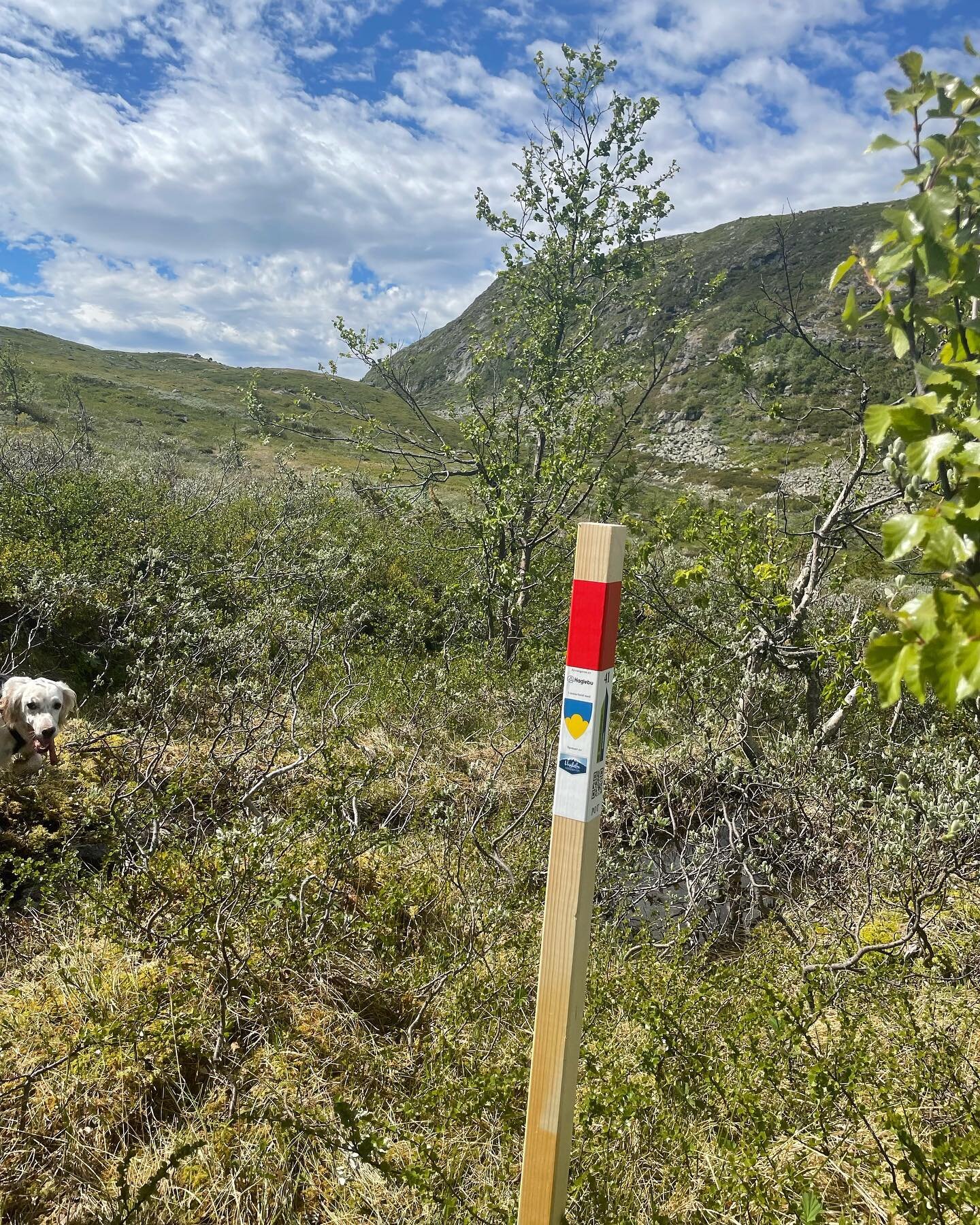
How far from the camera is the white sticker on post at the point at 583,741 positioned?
6.32 feet

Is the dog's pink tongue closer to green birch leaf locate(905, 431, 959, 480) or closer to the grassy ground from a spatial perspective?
the grassy ground

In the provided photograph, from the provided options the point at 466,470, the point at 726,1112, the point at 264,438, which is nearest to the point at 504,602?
the point at 466,470

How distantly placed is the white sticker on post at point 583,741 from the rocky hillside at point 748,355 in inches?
55.3

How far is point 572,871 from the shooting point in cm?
198

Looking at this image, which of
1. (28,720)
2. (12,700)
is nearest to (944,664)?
(28,720)

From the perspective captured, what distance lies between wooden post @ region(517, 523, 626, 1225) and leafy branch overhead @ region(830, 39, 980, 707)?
779mm

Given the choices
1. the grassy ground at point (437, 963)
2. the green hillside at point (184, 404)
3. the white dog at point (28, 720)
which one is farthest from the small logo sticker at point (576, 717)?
the green hillside at point (184, 404)

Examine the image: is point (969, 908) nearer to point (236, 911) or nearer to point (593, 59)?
point (236, 911)

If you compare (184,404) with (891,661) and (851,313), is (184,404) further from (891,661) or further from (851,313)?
(891,661)

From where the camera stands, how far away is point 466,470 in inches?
351

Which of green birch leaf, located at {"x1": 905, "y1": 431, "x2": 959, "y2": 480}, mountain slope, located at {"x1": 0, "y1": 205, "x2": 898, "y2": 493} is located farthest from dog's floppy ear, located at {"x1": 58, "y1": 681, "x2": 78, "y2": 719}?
green birch leaf, located at {"x1": 905, "y1": 431, "x2": 959, "y2": 480}

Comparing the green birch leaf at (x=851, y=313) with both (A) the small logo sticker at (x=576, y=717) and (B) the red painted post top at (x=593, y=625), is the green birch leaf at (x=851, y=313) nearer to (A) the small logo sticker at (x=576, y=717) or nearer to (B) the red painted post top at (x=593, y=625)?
(B) the red painted post top at (x=593, y=625)

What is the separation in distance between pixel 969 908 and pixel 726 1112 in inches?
84.5

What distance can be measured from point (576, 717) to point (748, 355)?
650 cm
